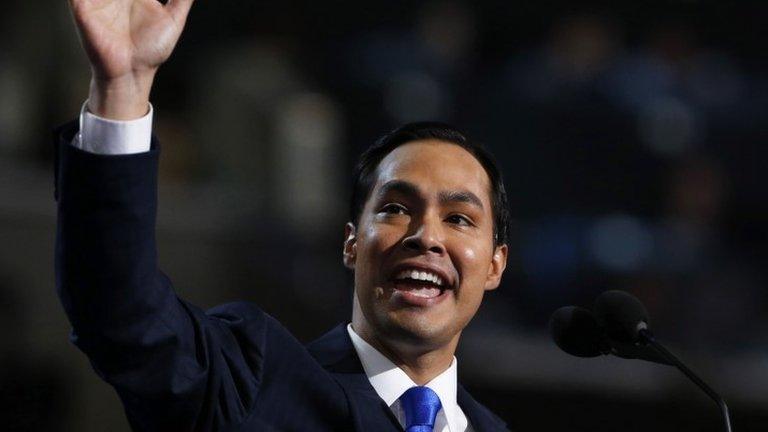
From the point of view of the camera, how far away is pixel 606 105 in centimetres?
480

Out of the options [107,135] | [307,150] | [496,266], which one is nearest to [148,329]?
[107,135]

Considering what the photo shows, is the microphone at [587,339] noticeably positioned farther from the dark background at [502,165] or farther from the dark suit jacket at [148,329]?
the dark background at [502,165]

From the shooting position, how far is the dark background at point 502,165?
4.55m

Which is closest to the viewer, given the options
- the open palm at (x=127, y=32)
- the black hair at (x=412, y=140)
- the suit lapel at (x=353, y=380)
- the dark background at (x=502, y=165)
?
the open palm at (x=127, y=32)

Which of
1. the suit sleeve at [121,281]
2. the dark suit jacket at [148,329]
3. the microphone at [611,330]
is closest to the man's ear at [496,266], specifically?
the microphone at [611,330]

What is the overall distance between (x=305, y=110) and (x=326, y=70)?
19 cm

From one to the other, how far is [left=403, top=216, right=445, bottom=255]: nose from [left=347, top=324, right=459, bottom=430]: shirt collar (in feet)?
0.60

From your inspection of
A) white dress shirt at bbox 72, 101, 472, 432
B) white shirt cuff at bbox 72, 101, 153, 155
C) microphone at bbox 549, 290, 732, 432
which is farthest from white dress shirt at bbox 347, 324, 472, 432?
white shirt cuff at bbox 72, 101, 153, 155

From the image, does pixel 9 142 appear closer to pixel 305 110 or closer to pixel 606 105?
pixel 305 110

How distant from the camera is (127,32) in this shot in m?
1.62

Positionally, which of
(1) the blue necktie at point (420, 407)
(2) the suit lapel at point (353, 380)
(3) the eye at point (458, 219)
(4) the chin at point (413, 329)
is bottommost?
(1) the blue necktie at point (420, 407)

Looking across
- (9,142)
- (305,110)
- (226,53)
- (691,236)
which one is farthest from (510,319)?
(9,142)

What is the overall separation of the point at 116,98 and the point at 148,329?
28 centimetres

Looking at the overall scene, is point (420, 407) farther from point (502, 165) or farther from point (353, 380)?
point (502, 165)
